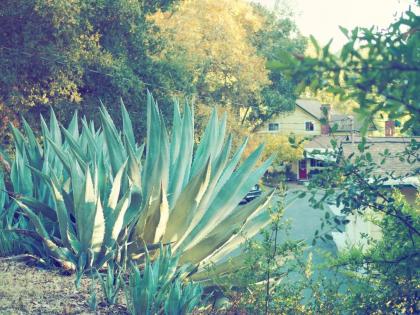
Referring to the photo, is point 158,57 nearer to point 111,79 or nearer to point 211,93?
point 111,79

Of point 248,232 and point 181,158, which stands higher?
point 181,158

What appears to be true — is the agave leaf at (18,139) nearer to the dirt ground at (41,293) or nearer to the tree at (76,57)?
the dirt ground at (41,293)

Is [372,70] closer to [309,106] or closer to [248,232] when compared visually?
[248,232]

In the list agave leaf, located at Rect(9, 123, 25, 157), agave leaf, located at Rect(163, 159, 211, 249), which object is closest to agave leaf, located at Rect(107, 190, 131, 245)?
agave leaf, located at Rect(163, 159, 211, 249)

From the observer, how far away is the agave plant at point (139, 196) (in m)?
5.02

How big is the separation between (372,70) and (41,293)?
353 cm

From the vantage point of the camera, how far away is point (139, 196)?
5.11m

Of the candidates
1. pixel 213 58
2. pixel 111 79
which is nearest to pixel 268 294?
pixel 111 79

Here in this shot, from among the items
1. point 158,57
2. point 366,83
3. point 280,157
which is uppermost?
point 158,57

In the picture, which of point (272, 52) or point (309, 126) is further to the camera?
point (309, 126)

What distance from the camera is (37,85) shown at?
18156 mm

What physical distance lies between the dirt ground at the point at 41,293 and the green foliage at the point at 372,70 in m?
2.94

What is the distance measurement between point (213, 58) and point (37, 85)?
41.0 feet

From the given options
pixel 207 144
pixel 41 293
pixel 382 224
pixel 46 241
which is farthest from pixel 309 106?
pixel 382 224
